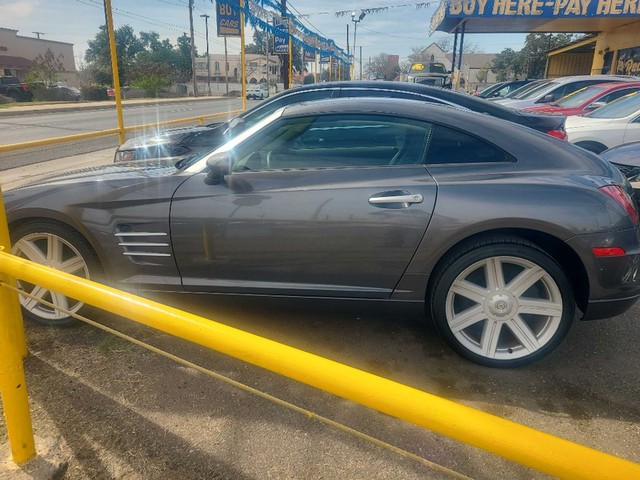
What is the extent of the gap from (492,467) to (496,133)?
1821 mm

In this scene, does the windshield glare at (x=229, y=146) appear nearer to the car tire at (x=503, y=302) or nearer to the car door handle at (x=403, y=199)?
the car door handle at (x=403, y=199)

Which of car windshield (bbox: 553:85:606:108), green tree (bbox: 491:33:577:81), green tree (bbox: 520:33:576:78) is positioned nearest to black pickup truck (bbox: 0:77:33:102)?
car windshield (bbox: 553:85:606:108)

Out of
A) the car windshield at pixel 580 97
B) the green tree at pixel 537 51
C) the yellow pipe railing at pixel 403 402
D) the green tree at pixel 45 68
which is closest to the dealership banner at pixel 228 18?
the car windshield at pixel 580 97

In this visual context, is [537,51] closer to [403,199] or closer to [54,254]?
[403,199]

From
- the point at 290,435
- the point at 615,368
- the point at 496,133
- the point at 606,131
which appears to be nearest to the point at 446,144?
the point at 496,133

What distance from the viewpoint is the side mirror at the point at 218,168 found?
9.19ft

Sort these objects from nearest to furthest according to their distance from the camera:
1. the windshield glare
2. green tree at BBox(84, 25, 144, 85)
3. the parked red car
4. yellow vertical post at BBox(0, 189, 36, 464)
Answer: yellow vertical post at BBox(0, 189, 36, 464) → the windshield glare → the parked red car → green tree at BBox(84, 25, 144, 85)

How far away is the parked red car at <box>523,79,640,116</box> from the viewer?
9.54m

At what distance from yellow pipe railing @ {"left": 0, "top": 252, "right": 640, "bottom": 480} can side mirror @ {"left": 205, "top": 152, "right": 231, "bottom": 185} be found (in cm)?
152

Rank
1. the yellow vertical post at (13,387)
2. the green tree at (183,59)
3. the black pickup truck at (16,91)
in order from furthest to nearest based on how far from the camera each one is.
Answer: the green tree at (183,59) < the black pickup truck at (16,91) < the yellow vertical post at (13,387)

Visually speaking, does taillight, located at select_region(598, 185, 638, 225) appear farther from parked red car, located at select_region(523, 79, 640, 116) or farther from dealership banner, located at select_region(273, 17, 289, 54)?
dealership banner, located at select_region(273, 17, 289, 54)

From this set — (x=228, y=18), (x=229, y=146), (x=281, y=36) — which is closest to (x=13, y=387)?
(x=229, y=146)

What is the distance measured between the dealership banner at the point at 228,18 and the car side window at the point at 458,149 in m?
11.0

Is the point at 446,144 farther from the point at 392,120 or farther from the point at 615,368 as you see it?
the point at 615,368
